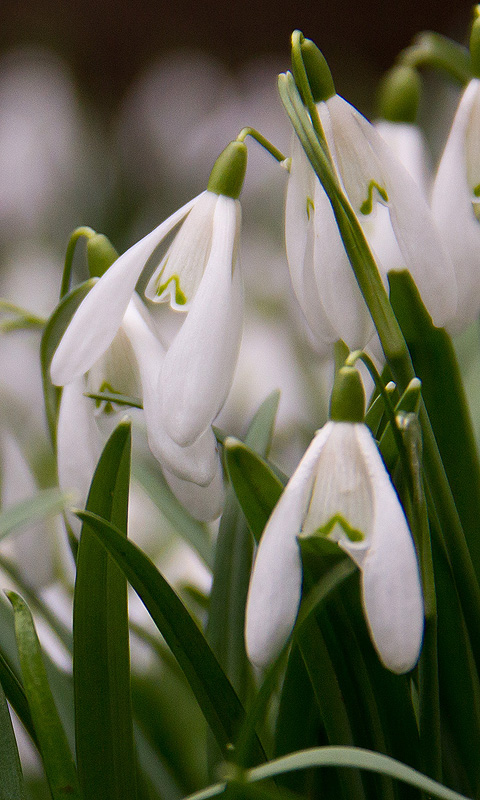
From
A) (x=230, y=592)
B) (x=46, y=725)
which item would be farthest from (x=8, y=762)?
(x=230, y=592)

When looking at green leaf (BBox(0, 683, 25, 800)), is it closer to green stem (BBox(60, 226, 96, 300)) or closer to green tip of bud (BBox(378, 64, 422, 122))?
green stem (BBox(60, 226, 96, 300))

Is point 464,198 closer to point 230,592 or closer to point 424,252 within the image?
point 424,252

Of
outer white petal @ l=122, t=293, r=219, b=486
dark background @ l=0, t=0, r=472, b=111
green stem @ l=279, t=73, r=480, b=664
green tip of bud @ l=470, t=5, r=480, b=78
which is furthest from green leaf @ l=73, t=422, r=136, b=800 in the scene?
dark background @ l=0, t=0, r=472, b=111

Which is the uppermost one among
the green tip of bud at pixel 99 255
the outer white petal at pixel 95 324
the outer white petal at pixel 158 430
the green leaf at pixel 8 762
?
the green tip of bud at pixel 99 255

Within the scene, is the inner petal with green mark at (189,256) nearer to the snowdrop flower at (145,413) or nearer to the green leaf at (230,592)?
the snowdrop flower at (145,413)

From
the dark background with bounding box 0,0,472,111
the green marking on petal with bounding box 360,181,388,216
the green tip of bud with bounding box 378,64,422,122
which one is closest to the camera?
the green marking on petal with bounding box 360,181,388,216

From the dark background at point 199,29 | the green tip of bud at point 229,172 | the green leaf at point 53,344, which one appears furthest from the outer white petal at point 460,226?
the dark background at point 199,29

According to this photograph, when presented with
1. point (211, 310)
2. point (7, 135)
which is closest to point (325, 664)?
point (211, 310)
